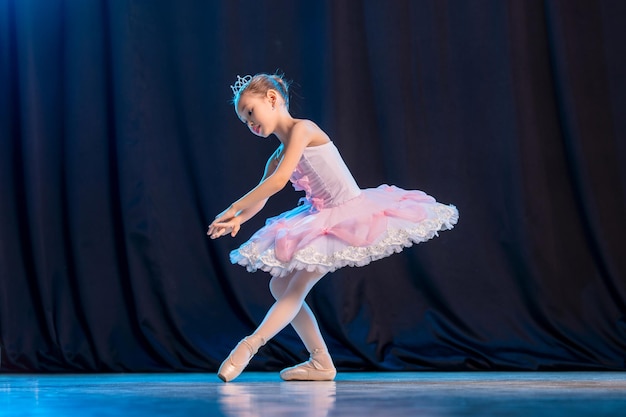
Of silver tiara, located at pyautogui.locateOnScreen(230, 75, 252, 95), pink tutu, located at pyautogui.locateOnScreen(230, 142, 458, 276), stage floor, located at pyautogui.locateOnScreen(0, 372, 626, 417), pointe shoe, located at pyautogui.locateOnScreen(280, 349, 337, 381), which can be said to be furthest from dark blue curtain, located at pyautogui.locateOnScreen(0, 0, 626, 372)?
stage floor, located at pyautogui.locateOnScreen(0, 372, 626, 417)

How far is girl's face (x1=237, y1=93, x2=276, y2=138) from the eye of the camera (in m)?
2.71

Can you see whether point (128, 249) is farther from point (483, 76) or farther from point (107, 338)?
point (483, 76)

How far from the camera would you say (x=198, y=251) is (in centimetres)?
391

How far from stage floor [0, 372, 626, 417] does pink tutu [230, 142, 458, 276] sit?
0.38m

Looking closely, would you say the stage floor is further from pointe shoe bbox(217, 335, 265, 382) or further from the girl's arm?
the girl's arm

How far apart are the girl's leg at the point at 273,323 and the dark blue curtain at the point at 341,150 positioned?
3.38 ft

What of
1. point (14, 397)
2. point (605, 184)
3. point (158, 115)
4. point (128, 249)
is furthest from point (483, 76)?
point (14, 397)

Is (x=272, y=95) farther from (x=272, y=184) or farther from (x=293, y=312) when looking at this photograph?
(x=293, y=312)

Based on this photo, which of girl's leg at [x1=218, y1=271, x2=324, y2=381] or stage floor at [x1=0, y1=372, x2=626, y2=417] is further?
girl's leg at [x1=218, y1=271, x2=324, y2=381]

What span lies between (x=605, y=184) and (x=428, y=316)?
96cm

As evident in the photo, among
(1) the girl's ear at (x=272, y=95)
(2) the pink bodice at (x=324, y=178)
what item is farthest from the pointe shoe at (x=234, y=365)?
(1) the girl's ear at (x=272, y=95)

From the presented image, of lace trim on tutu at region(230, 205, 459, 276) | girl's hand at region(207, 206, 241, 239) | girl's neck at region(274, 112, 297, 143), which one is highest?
girl's neck at region(274, 112, 297, 143)

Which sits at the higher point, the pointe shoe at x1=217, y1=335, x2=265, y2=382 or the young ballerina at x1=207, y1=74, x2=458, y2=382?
the young ballerina at x1=207, y1=74, x2=458, y2=382

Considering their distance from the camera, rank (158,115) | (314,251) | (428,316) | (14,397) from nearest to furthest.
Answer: (14,397), (314,251), (428,316), (158,115)
